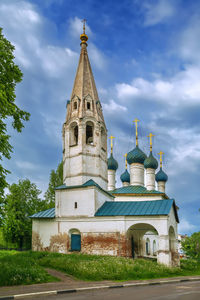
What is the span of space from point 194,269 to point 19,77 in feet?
55.0

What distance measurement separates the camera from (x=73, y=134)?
74.0ft

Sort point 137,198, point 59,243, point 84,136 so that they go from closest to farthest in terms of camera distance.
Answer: point 59,243
point 84,136
point 137,198

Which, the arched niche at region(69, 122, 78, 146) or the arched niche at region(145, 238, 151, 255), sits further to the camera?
the arched niche at region(145, 238, 151, 255)

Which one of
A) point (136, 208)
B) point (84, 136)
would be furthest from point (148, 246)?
point (84, 136)

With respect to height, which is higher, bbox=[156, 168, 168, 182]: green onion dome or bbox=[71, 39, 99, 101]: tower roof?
bbox=[71, 39, 99, 101]: tower roof

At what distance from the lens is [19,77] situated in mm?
11945

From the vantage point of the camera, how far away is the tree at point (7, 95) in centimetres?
1076

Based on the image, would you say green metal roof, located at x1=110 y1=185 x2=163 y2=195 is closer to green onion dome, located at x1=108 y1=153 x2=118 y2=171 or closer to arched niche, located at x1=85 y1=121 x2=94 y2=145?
green onion dome, located at x1=108 y1=153 x2=118 y2=171

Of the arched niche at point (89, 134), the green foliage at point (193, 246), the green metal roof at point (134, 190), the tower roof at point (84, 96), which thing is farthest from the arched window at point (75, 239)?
the green foliage at point (193, 246)

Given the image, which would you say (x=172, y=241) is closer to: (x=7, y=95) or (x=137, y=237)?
(x=137, y=237)

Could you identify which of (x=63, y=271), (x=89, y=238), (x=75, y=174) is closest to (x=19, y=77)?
(x=63, y=271)

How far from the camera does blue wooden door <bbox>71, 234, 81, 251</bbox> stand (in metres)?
19.8

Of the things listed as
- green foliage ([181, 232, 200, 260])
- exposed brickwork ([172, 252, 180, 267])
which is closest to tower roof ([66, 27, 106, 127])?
exposed brickwork ([172, 252, 180, 267])

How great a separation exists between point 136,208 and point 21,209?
45.7 feet
